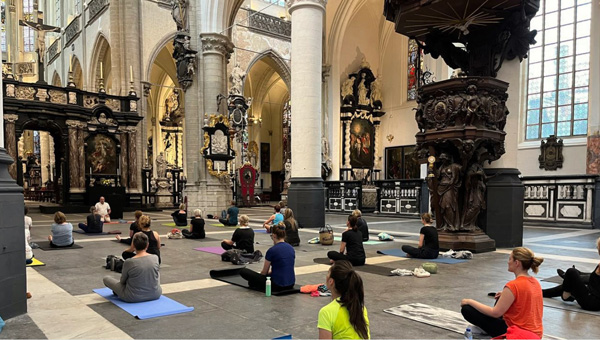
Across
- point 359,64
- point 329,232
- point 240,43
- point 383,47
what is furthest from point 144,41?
point 329,232

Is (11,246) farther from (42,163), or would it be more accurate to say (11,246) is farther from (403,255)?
(42,163)

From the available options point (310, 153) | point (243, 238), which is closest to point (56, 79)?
point (310, 153)

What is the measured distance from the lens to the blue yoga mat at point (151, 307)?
4770mm

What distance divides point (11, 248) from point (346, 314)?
157 inches

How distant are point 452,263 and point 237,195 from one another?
2299 cm

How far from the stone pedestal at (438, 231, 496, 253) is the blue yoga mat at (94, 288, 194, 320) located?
255 inches

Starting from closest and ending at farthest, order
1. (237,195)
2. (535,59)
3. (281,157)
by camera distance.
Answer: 1. (535,59)
2. (237,195)
3. (281,157)

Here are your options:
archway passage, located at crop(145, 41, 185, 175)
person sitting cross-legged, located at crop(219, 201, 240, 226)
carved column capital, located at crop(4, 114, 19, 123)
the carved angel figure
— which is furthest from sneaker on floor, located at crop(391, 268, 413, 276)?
archway passage, located at crop(145, 41, 185, 175)

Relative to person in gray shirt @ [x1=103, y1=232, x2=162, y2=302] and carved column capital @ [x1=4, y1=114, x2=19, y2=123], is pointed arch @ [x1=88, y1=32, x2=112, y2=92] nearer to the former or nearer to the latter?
carved column capital @ [x1=4, y1=114, x2=19, y2=123]

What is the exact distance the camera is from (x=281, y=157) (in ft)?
144

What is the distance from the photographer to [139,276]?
519cm

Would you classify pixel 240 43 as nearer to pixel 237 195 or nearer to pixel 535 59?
pixel 237 195

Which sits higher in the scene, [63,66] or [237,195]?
[63,66]

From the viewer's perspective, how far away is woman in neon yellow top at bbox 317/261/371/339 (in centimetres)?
259
